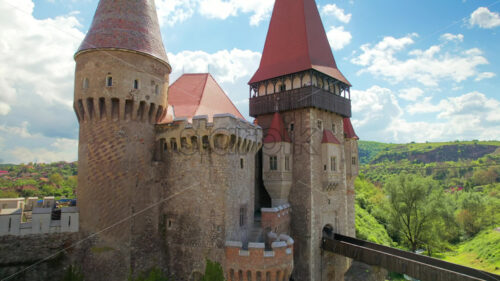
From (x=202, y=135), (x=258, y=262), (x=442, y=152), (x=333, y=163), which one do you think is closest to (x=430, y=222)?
(x=333, y=163)

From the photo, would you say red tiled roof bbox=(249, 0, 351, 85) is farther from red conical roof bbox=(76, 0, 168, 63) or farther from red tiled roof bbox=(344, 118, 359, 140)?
red conical roof bbox=(76, 0, 168, 63)

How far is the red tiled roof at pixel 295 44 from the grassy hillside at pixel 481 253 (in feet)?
82.2

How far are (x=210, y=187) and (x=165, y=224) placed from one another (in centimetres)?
285

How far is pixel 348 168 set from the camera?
23734 mm

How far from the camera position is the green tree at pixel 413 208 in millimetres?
29281

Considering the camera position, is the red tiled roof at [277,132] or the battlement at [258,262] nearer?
the battlement at [258,262]

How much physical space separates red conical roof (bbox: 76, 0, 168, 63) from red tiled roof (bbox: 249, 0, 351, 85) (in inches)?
365

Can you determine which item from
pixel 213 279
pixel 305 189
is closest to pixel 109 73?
pixel 213 279

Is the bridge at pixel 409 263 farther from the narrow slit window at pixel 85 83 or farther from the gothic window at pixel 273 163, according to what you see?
the narrow slit window at pixel 85 83

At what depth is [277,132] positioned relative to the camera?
18266 millimetres

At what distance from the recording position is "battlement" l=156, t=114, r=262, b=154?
1221cm

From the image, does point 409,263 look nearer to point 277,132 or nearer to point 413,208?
point 277,132

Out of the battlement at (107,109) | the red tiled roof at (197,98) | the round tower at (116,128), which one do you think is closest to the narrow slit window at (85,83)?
the round tower at (116,128)

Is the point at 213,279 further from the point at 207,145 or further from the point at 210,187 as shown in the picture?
the point at 207,145
